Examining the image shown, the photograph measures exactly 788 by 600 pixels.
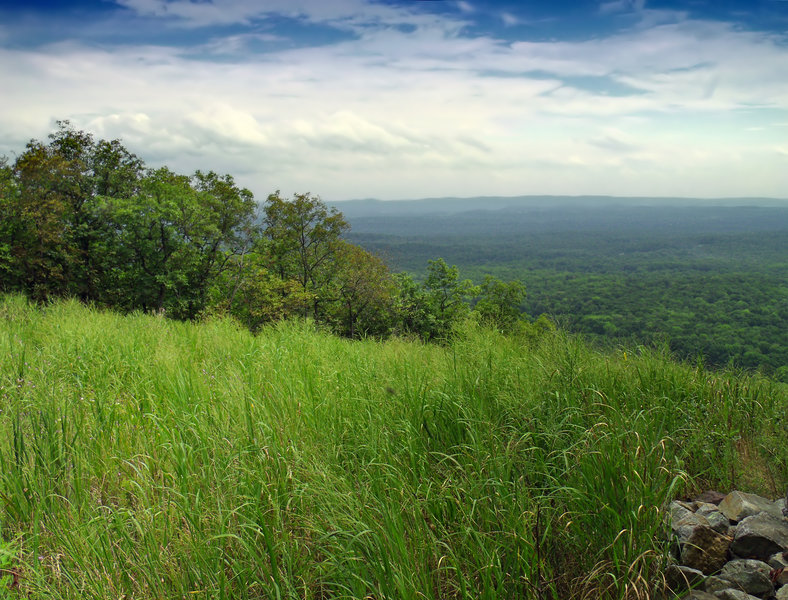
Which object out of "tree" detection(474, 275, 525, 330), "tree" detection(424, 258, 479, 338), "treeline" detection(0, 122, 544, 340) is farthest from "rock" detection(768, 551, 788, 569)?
"tree" detection(424, 258, 479, 338)

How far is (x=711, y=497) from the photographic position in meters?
3.04

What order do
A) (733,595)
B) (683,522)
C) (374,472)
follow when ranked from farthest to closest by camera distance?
1. (374,472)
2. (683,522)
3. (733,595)

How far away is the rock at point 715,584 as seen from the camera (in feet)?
7.66

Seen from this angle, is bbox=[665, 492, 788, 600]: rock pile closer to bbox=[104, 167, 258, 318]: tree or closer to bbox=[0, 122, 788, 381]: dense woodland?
bbox=[0, 122, 788, 381]: dense woodland

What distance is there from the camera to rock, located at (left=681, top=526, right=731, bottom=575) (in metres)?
2.47

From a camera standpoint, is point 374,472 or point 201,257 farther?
point 201,257

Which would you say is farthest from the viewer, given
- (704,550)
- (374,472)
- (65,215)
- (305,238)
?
(305,238)

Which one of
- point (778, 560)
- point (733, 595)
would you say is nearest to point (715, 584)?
point (733, 595)

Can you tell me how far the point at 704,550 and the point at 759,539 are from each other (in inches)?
14.8

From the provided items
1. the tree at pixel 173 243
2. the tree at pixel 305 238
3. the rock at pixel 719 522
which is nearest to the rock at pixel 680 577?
the rock at pixel 719 522

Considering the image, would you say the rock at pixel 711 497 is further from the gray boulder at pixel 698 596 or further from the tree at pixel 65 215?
the tree at pixel 65 215

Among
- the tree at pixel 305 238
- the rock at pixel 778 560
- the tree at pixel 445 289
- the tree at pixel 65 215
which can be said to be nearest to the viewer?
the rock at pixel 778 560

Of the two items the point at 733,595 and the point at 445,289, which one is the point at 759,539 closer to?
the point at 733,595

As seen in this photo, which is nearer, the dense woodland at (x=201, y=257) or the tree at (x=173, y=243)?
the dense woodland at (x=201, y=257)
